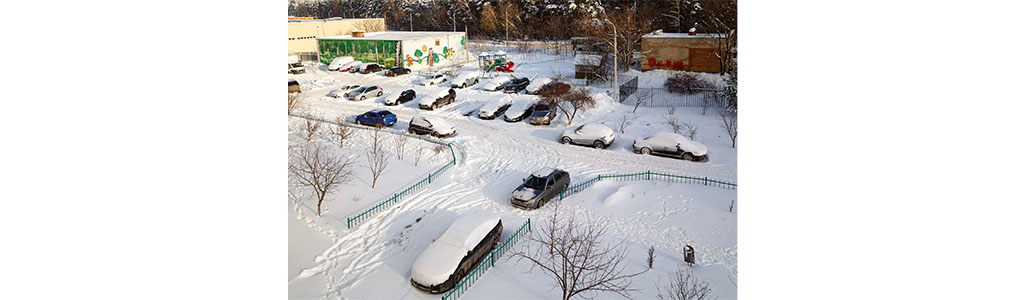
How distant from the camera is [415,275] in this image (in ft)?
24.9

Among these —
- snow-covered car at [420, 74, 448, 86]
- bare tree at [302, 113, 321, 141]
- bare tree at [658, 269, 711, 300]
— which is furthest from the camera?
snow-covered car at [420, 74, 448, 86]

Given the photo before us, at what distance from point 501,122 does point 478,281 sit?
971 cm

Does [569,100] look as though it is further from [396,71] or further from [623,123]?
[396,71]

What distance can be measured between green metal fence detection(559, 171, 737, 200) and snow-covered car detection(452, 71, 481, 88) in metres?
12.3

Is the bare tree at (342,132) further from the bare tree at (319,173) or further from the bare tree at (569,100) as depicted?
the bare tree at (569,100)

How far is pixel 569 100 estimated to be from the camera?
55.5ft

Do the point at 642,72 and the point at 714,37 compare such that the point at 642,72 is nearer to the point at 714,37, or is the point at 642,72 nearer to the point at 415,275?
the point at 714,37

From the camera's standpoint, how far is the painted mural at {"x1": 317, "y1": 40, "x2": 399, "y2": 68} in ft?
90.6

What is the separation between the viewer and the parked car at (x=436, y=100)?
19.2 meters

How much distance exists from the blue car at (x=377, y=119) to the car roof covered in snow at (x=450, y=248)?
8.41 metres

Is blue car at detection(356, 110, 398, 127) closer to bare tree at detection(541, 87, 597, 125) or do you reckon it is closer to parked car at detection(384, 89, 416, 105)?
parked car at detection(384, 89, 416, 105)

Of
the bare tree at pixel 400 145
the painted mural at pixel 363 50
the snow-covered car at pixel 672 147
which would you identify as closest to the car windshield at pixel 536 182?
the bare tree at pixel 400 145

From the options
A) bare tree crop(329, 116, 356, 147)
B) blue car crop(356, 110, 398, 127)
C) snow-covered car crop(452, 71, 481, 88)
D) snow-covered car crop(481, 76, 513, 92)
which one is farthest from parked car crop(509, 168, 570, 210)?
snow-covered car crop(452, 71, 481, 88)
